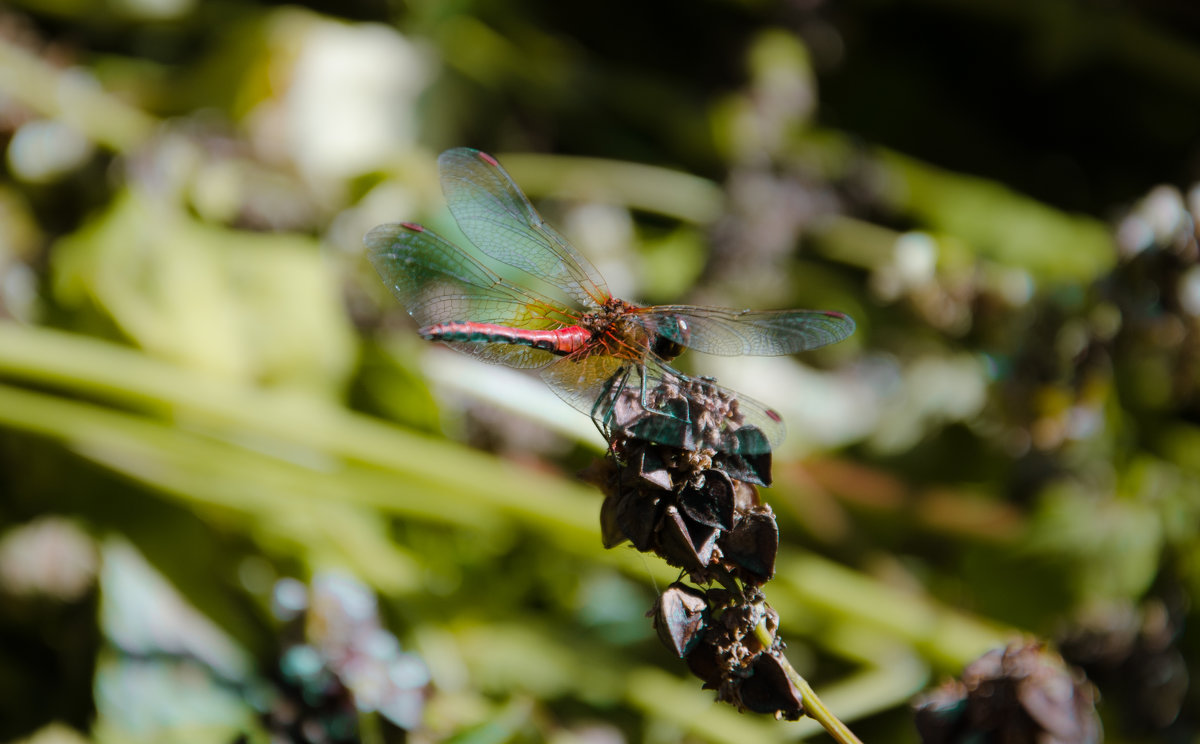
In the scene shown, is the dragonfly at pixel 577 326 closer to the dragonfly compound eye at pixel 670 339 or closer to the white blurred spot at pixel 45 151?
the dragonfly compound eye at pixel 670 339

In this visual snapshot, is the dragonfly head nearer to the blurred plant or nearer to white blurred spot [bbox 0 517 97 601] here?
the blurred plant

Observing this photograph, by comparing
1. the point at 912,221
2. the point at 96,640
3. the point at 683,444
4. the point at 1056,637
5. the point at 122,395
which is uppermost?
the point at 912,221

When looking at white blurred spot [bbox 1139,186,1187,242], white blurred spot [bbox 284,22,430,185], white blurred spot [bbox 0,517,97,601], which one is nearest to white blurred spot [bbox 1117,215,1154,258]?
white blurred spot [bbox 1139,186,1187,242]

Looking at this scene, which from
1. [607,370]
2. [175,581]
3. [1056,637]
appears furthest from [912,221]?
[175,581]

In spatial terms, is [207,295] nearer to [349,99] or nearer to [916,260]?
[349,99]

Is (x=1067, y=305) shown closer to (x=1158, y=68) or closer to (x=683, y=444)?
(x=1158, y=68)

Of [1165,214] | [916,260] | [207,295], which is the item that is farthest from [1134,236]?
[207,295]
